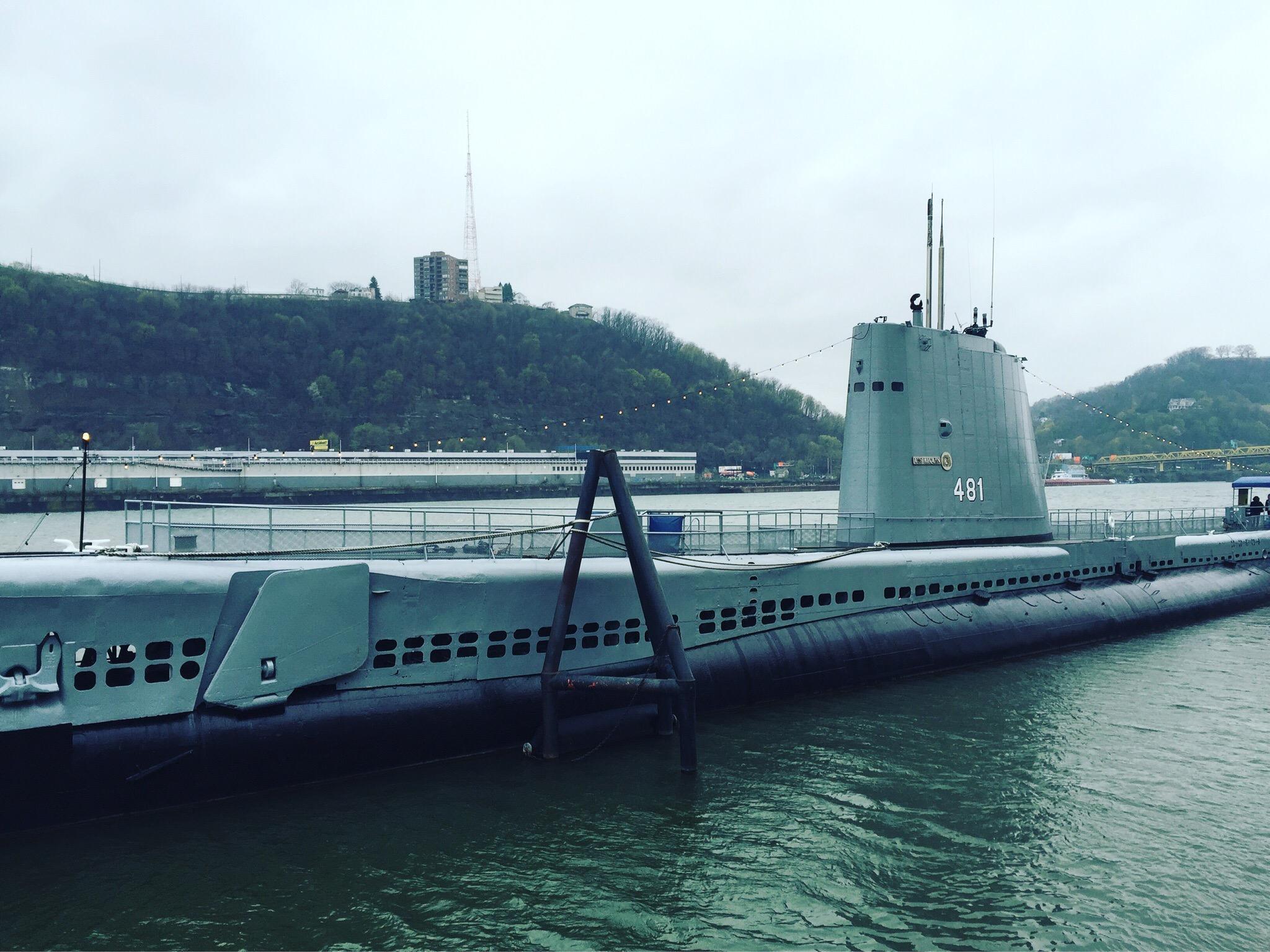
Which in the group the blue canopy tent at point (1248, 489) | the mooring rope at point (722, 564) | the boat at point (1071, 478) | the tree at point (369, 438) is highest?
the tree at point (369, 438)

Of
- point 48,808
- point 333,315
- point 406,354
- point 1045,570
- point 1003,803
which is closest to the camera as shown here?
point 48,808

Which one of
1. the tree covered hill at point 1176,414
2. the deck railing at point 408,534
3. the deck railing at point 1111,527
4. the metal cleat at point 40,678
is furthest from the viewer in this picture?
the tree covered hill at point 1176,414

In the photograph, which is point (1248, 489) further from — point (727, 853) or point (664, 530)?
point (727, 853)

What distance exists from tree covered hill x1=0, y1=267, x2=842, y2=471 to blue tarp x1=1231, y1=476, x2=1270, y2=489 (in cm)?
7063

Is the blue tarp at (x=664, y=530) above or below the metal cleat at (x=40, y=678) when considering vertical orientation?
above

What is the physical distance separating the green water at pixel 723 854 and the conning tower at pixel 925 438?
6720 mm

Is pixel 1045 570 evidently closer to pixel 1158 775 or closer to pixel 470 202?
pixel 1158 775

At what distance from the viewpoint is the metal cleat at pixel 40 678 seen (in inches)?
407

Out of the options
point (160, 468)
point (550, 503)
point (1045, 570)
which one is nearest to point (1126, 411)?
point (550, 503)

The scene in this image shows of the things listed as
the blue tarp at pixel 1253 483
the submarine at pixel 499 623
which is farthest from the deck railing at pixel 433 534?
the blue tarp at pixel 1253 483

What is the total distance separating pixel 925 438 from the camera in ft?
69.3

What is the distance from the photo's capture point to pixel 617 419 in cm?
10912

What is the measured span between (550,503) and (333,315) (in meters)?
72.2

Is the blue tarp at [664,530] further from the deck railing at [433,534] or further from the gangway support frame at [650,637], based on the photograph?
the gangway support frame at [650,637]
